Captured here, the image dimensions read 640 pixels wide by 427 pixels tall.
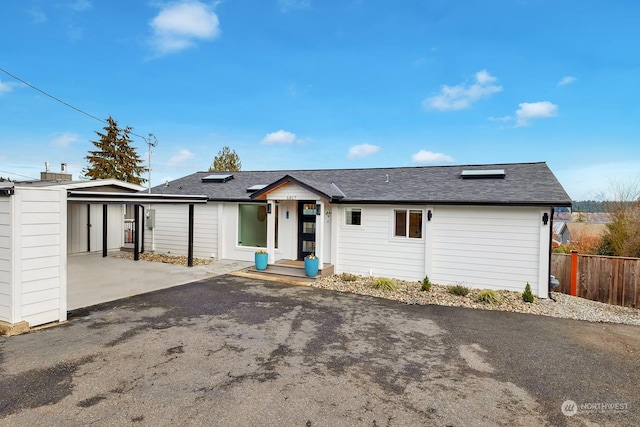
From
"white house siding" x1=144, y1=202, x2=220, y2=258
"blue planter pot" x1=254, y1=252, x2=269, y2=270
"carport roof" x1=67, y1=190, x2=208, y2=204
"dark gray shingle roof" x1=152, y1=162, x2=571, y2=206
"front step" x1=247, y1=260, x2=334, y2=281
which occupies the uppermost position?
"dark gray shingle roof" x1=152, y1=162, x2=571, y2=206

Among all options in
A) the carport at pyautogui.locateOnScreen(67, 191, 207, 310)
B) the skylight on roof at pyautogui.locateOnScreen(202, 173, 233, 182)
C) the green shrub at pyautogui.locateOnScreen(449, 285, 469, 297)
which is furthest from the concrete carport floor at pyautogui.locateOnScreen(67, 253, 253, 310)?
the green shrub at pyautogui.locateOnScreen(449, 285, 469, 297)

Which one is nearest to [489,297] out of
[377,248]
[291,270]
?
[377,248]

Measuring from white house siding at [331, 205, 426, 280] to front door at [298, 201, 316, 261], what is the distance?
3.34 feet

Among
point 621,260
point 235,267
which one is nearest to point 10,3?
point 235,267

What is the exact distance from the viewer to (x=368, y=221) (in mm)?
10320

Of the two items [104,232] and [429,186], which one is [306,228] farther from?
[104,232]

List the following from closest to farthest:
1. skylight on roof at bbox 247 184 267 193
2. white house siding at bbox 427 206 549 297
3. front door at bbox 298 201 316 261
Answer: white house siding at bbox 427 206 549 297, front door at bbox 298 201 316 261, skylight on roof at bbox 247 184 267 193

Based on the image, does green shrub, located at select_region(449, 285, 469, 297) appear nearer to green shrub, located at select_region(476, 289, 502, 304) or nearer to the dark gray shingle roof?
green shrub, located at select_region(476, 289, 502, 304)

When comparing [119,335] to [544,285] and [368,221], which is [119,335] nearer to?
[368,221]

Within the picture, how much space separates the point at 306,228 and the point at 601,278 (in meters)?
9.14

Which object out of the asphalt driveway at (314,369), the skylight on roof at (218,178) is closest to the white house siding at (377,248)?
the asphalt driveway at (314,369)

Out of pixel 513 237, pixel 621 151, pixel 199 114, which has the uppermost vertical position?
pixel 199 114

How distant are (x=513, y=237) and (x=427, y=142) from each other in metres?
11.5

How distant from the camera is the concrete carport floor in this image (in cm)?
798
